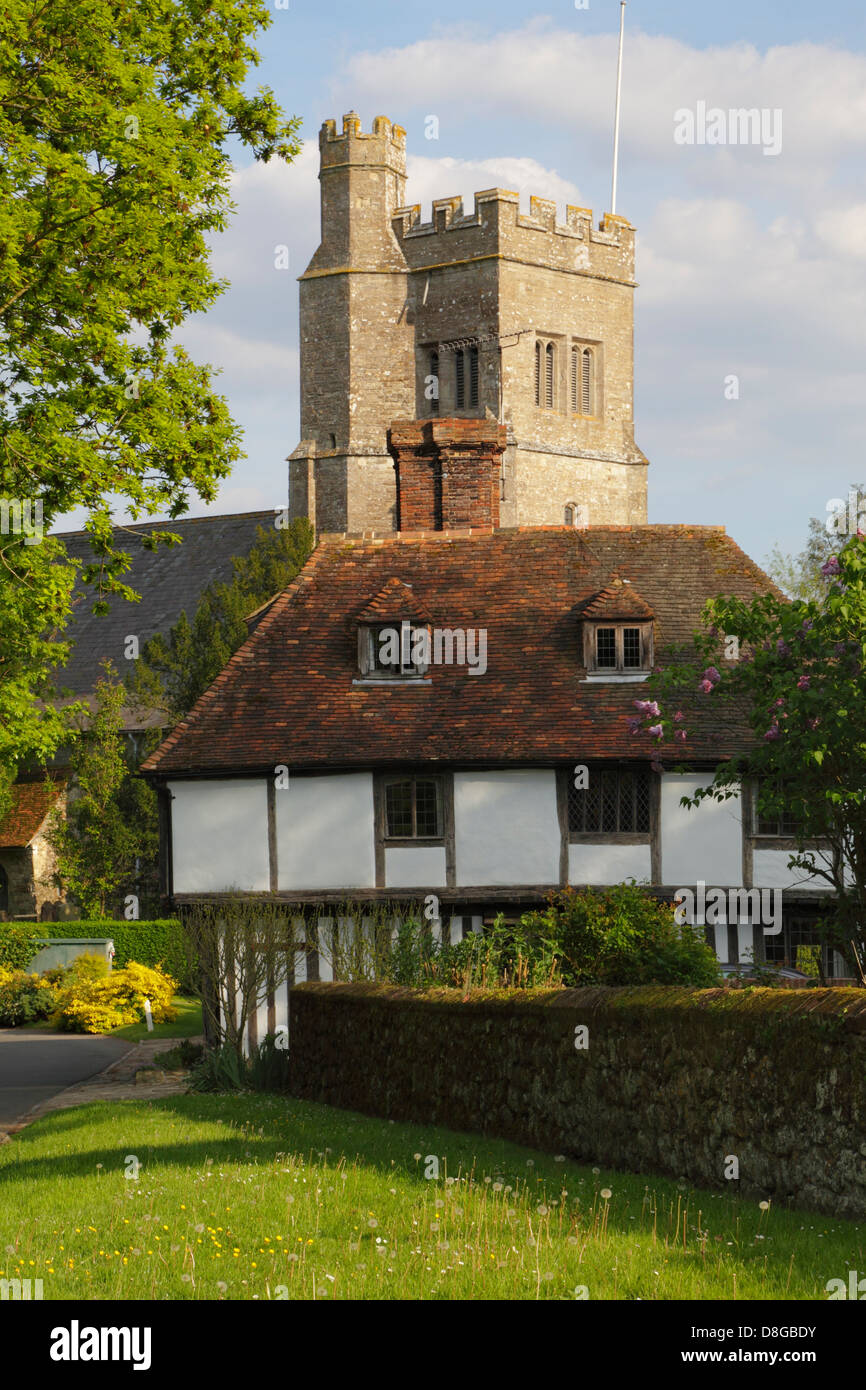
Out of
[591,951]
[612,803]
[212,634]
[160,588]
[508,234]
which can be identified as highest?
[508,234]

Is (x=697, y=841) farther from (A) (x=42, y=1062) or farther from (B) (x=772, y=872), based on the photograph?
(A) (x=42, y=1062)

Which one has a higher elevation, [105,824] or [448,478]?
[448,478]

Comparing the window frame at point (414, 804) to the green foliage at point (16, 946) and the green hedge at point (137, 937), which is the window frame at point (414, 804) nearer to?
the green hedge at point (137, 937)

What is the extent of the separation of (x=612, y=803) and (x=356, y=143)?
47734mm

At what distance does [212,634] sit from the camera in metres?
40.5

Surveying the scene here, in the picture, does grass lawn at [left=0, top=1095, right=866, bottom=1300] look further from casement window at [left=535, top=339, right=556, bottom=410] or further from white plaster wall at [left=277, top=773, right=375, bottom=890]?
casement window at [left=535, top=339, right=556, bottom=410]

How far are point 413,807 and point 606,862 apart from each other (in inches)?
110

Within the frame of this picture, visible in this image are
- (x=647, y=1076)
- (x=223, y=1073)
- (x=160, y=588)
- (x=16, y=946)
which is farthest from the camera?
(x=160, y=588)

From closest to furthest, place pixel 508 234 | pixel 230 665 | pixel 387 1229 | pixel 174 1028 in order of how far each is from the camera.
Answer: pixel 387 1229
pixel 230 665
pixel 174 1028
pixel 508 234

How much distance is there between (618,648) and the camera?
945 inches

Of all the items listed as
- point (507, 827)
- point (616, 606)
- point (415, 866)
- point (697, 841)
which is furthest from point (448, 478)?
point (697, 841)

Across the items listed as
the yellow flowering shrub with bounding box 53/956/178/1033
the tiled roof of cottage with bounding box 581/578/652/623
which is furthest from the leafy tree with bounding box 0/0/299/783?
the yellow flowering shrub with bounding box 53/956/178/1033

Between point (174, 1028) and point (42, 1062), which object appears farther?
point (174, 1028)

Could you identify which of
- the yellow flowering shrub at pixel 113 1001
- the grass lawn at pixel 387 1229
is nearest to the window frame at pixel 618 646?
the grass lawn at pixel 387 1229
